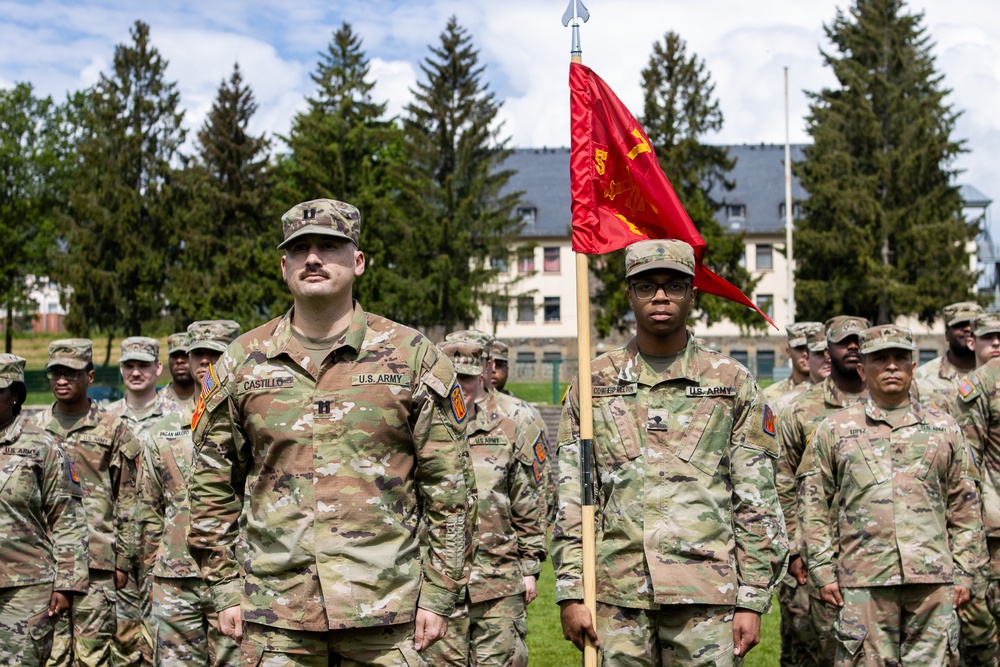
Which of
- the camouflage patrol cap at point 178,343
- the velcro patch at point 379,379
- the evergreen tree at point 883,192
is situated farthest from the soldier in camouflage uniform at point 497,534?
the evergreen tree at point 883,192

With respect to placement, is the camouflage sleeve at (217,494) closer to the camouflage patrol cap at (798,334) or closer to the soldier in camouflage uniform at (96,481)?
the soldier in camouflage uniform at (96,481)

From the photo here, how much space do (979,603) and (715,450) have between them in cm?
379

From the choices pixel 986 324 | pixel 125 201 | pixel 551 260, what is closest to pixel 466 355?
pixel 986 324

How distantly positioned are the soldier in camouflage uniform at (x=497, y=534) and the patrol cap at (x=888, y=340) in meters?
2.42

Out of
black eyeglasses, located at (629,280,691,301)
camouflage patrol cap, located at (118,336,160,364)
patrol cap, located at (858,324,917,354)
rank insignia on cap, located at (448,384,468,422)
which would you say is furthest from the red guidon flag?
camouflage patrol cap, located at (118,336,160,364)

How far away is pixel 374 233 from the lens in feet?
150

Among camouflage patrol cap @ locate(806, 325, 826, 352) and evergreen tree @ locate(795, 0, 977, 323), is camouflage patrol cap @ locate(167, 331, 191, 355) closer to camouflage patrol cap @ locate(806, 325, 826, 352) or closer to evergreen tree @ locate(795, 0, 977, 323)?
camouflage patrol cap @ locate(806, 325, 826, 352)

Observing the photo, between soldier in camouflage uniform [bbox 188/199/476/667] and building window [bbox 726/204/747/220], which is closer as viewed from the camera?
soldier in camouflage uniform [bbox 188/199/476/667]

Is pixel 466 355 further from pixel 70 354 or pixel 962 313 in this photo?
pixel 962 313

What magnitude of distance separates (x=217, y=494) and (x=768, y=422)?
2.58 meters

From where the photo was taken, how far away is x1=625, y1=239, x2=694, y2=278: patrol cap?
222 inches

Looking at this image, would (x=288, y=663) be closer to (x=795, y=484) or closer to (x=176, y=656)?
(x=176, y=656)

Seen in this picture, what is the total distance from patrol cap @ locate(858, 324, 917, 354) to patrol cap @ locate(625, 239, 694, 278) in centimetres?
A: 226

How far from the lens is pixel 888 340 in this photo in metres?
7.48
